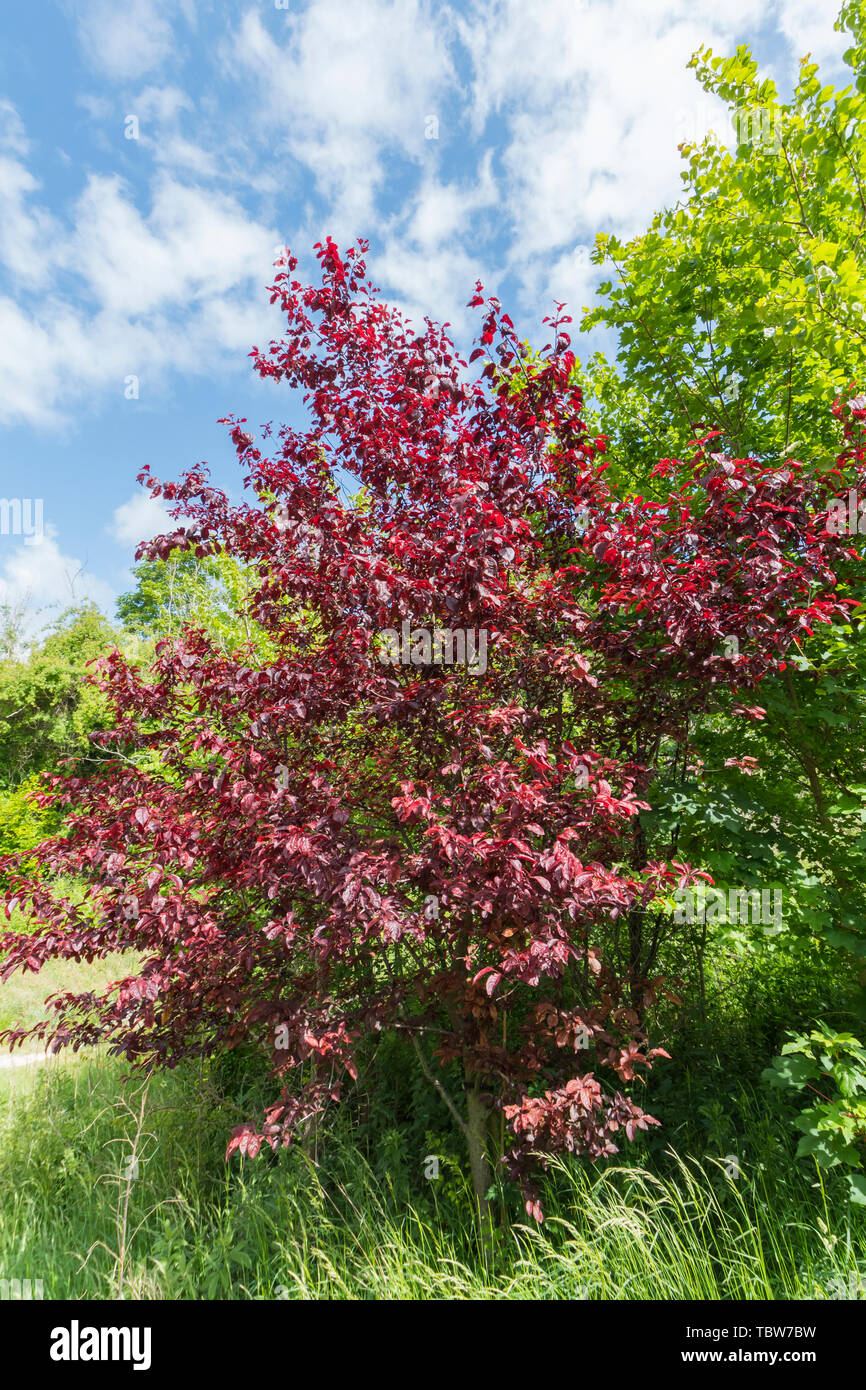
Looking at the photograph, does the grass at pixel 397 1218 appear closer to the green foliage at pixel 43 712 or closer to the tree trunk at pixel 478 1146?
the tree trunk at pixel 478 1146

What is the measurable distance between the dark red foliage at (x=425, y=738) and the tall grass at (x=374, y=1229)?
36 cm

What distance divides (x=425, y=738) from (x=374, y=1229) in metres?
2.31

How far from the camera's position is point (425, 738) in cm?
299

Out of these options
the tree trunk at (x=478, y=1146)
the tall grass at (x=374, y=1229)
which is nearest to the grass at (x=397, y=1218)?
the tall grass at (x=374, y=1229)

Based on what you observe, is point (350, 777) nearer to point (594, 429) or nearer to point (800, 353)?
point (594, 429)

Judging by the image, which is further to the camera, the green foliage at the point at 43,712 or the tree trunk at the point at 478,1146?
the green foliage at the point at 43,712

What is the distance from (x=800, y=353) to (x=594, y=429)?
1273mm

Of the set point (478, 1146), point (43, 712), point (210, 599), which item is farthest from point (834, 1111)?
point (43, 712)

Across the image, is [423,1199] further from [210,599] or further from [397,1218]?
[210,599]

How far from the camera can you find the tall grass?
98.7 inches

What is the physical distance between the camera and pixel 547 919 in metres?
2.42

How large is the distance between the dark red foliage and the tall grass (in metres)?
0.36

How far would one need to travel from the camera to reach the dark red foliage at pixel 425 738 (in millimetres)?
2559

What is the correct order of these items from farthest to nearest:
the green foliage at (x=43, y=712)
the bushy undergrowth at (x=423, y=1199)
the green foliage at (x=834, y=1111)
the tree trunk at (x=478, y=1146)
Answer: the green foliage at (x=43, y=712)
the tree trunk at (x=478, y=1146)
the bushy undergrowth at (x=423, y=1199)
the green foliage at (x=834, y=1111)
